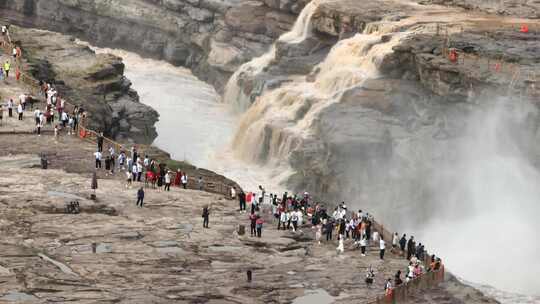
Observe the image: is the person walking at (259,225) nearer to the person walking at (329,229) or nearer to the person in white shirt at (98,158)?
the person walking at (329,229)

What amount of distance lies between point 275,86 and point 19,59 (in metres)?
18.3

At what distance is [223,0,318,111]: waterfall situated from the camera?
81.2m

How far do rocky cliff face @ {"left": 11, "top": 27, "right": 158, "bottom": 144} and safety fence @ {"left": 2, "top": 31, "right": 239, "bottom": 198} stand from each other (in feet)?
3.98

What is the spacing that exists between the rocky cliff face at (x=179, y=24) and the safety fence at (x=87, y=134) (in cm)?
2176

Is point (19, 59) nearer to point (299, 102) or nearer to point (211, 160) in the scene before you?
point (211, 160)

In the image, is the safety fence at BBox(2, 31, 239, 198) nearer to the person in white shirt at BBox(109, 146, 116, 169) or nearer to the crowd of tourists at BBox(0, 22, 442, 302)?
the crowd of tourists at BBox(0, 22, 442, 302)

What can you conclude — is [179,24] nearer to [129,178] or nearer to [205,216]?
[129,178]

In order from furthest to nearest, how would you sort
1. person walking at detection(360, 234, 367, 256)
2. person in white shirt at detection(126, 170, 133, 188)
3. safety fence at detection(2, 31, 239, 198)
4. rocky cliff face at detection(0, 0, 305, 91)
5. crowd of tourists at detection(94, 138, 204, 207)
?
rocky cliff face at detection(0, 0, 305, 91)
safety fence at detection(2, 31, 239, 198)
crowd of tourists at detection(94, 138, 204, 207)
person in white shirt at detection(126, 170, 133, 188)
person walking at detection(360, 234, 367, 256)

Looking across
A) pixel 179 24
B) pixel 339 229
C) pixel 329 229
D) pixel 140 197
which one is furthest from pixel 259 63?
pixel 329 229

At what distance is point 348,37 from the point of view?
75625 millimetres

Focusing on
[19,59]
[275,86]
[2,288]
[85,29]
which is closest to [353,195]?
[275,86]

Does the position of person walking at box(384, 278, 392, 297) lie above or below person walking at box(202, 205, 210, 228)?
below

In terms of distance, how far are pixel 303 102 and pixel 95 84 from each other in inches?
540

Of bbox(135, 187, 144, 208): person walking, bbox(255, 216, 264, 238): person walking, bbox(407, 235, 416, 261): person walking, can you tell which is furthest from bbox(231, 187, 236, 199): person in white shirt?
bbox(407, 235, 416, 261): person walking
